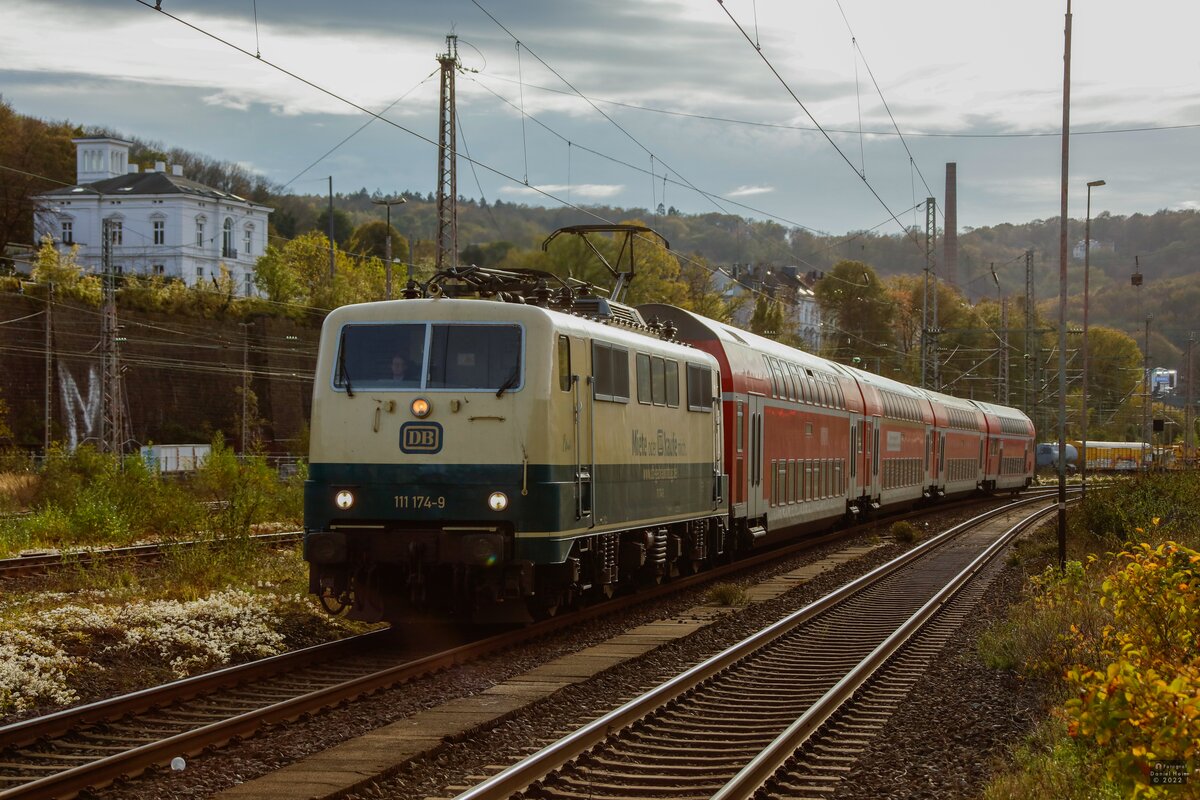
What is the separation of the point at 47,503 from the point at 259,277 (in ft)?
153

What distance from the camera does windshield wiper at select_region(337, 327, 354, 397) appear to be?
14.0m

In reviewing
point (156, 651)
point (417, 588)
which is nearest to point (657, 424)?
point (417, 588)

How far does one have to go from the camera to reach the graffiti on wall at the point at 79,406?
55.4 metres

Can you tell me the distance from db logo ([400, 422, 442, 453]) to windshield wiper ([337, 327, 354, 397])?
2.29 feet

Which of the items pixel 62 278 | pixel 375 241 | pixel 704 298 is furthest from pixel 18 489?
pixel 375 241

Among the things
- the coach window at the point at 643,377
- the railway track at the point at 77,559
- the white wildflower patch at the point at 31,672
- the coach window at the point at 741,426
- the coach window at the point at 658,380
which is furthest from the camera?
the coach window at the point at 741,426

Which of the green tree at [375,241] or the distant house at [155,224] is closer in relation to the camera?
the distant house at [155,224]

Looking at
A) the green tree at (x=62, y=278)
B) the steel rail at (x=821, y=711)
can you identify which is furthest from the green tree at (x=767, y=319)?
the steel rail at (x=821, y=711)

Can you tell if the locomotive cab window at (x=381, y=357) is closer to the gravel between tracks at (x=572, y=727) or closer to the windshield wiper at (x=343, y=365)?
the windshield wiper at (x=343, y=365)

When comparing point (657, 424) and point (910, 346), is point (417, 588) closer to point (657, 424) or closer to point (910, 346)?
point (657, 424)

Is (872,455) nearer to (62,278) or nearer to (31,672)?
(31,672)

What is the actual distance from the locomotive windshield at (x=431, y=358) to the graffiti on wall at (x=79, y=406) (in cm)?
4381

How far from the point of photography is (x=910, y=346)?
115250 millimetres

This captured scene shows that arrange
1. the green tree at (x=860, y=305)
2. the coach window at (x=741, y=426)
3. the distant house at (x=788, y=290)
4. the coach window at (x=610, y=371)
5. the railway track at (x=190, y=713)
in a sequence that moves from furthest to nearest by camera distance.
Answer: the distant house at (x=788, y=290) < the green tree at (x=860, y=305) < the coach window at (x=741, y=426) < the coach window at (x=610, y=371) < the railway track at (x=190, y=713)
